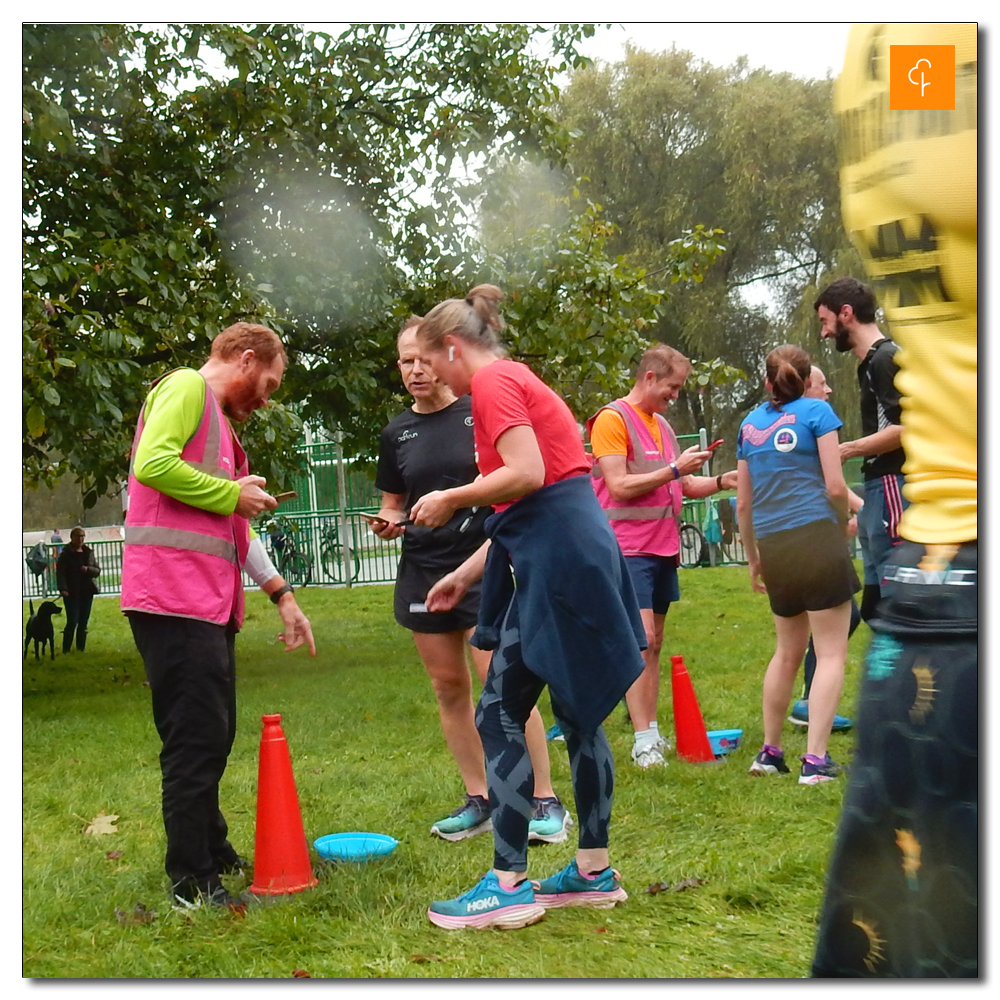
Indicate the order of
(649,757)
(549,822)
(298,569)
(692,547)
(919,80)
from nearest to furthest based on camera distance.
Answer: (919,80)
(549,822)
(649,757)
(298,569)
(692,547)

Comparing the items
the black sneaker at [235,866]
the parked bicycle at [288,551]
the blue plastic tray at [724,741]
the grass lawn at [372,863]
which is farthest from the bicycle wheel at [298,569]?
the blue plastic tray at [724,741]

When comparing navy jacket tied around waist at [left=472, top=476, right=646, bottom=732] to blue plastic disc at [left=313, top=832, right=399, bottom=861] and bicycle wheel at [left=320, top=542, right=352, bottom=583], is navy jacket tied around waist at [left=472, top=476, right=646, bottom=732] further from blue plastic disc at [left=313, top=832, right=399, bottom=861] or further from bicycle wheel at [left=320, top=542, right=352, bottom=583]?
bicycle wheel at [left=320, top=542, right=352, bottom=583]

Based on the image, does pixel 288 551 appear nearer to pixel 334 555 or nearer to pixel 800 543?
pixel 334 555

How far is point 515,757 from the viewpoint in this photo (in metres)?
2.48

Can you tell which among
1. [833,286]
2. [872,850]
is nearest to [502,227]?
[833,286]

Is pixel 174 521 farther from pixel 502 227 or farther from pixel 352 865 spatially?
pixel 502 227

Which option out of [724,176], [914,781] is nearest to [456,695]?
[724,176]

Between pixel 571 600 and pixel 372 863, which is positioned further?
pixel 372 863

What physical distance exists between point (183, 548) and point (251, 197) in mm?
1360

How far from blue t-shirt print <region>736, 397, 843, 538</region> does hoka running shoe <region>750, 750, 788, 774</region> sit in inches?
29.3

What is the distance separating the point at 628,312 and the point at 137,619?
10.4 feet

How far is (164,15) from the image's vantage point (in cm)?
248

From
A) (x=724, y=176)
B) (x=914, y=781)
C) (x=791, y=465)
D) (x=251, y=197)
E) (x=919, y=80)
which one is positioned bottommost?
(x=914, y=781)

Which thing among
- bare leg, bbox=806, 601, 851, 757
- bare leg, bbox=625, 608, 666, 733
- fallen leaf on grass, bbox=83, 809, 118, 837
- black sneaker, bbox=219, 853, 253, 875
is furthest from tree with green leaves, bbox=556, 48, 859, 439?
fallen leaf on grass, bbox=83, 809, 118, 837
